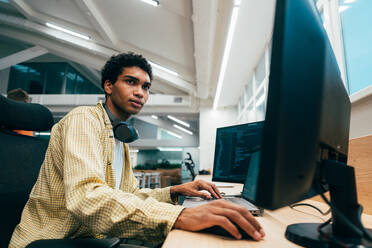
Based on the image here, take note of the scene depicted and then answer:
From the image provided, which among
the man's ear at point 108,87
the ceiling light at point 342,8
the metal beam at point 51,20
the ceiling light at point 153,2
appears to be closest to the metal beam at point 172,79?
the metal beam at point 51,20

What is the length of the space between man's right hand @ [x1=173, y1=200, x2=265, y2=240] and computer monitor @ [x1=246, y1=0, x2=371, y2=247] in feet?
0.30

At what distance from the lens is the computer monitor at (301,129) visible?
0.31 m

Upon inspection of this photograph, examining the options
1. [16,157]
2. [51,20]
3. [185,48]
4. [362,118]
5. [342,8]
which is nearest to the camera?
[16,157]

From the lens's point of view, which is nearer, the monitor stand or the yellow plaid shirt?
the monitor stand

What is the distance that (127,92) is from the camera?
1.28 metres

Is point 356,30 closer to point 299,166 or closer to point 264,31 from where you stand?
point 299,166

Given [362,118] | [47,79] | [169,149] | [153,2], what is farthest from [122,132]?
[169,149]

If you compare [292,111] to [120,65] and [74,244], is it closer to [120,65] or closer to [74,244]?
[74,244]

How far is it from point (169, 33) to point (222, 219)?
15.0ft

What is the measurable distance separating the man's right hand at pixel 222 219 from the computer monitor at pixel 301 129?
9 cm

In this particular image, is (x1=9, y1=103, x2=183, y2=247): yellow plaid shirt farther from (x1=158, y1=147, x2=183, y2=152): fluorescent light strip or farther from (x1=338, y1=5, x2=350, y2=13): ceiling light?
(x1=158, y1=147, x2=183, y2=152): fluorescent light strip

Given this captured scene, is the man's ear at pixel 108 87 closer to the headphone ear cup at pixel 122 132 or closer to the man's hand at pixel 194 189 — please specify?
the headphone ear cup at pixel 122 132

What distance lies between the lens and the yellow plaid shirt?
1.86 ft

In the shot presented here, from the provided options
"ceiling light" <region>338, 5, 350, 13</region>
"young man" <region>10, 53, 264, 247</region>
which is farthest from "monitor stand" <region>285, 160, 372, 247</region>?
"ceiling light" <region>338, 5, 350, 13</region>
